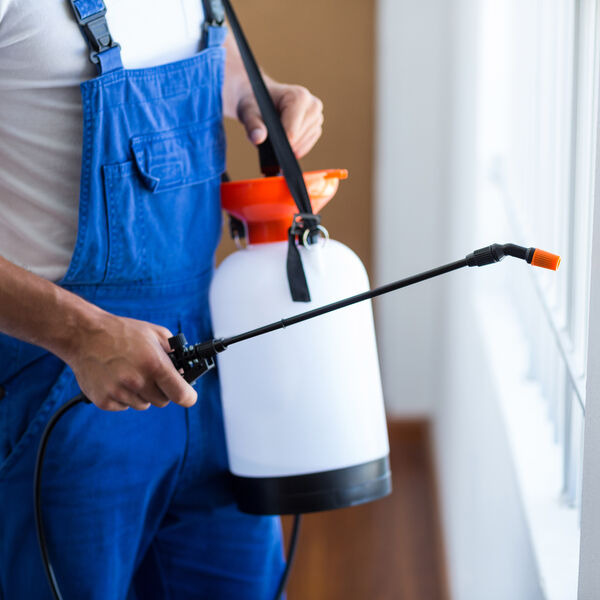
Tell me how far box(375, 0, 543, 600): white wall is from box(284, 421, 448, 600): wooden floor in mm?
132

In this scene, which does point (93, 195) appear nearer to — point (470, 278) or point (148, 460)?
point (148, 460)

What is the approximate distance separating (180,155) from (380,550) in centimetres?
175

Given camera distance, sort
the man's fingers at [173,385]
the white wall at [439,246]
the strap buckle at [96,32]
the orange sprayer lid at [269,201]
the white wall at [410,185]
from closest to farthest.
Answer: the man's fingers at [173,385]
the strap buckle at [96,32]
the orange sprayer lid at [269,201]
the white wall at [439,246]
the white wall at [410,185]

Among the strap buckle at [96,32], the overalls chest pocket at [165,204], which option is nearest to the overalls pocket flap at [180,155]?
the overalls chest pocket at [165,204]

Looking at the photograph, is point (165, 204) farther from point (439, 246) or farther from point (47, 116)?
point (439, 246)

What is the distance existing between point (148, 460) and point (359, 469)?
0.88 ft

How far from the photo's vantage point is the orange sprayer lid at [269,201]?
41.9 inches

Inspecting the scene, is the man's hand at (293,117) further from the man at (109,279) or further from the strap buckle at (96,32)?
the strap buckle at (96,32)

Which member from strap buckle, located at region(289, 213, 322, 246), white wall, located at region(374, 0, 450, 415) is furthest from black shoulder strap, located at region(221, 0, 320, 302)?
white wall, located at region(374, 0, 450, 415)

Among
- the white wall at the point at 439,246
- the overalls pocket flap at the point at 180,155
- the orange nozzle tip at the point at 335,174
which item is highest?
the overalls pocket flap at the point at 180,155

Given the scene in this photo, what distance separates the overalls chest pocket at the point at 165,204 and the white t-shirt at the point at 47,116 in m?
0.05

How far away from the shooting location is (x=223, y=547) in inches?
47.2

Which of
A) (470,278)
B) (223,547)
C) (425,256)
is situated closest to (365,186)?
(425,256)

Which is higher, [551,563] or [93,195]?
[93,195]
